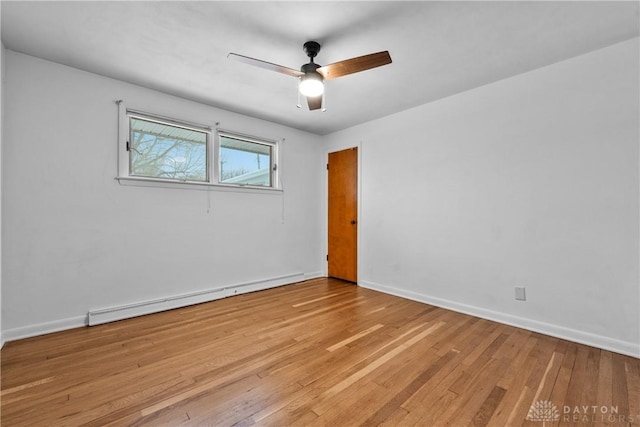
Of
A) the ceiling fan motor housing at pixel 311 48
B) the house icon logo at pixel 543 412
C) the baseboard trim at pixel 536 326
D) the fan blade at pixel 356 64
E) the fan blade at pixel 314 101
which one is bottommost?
the house icon logo at pixel 543 412

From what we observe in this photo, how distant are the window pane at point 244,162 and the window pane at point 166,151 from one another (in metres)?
0.28

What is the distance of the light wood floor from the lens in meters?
1.56

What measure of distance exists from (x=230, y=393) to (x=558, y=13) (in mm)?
3540

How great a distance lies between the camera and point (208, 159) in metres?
3.71

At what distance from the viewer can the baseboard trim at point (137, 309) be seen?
98.8 inches

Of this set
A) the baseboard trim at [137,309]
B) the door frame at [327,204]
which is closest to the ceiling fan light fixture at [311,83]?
the door frame at [327,204]

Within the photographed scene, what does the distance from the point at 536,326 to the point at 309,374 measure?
2.37 meters

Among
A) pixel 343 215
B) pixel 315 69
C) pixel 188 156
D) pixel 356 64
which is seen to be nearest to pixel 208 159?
pixel 188 156

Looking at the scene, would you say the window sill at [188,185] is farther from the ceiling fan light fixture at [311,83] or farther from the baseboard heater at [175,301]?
the ceiling fan light fixture at [311,83]

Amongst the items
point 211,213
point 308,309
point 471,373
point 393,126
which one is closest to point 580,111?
point 393,126

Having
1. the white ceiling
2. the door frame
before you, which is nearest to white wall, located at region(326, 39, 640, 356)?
the white ceiling

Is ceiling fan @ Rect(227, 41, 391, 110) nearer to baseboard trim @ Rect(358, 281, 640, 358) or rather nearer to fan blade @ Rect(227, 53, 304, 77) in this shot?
fan blade @ Rect(227, 53, 304, 77)

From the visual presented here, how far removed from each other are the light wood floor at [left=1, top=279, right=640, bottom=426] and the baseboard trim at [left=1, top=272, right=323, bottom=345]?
116 mm

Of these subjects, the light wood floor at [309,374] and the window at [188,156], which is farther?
the window at [188,156]
